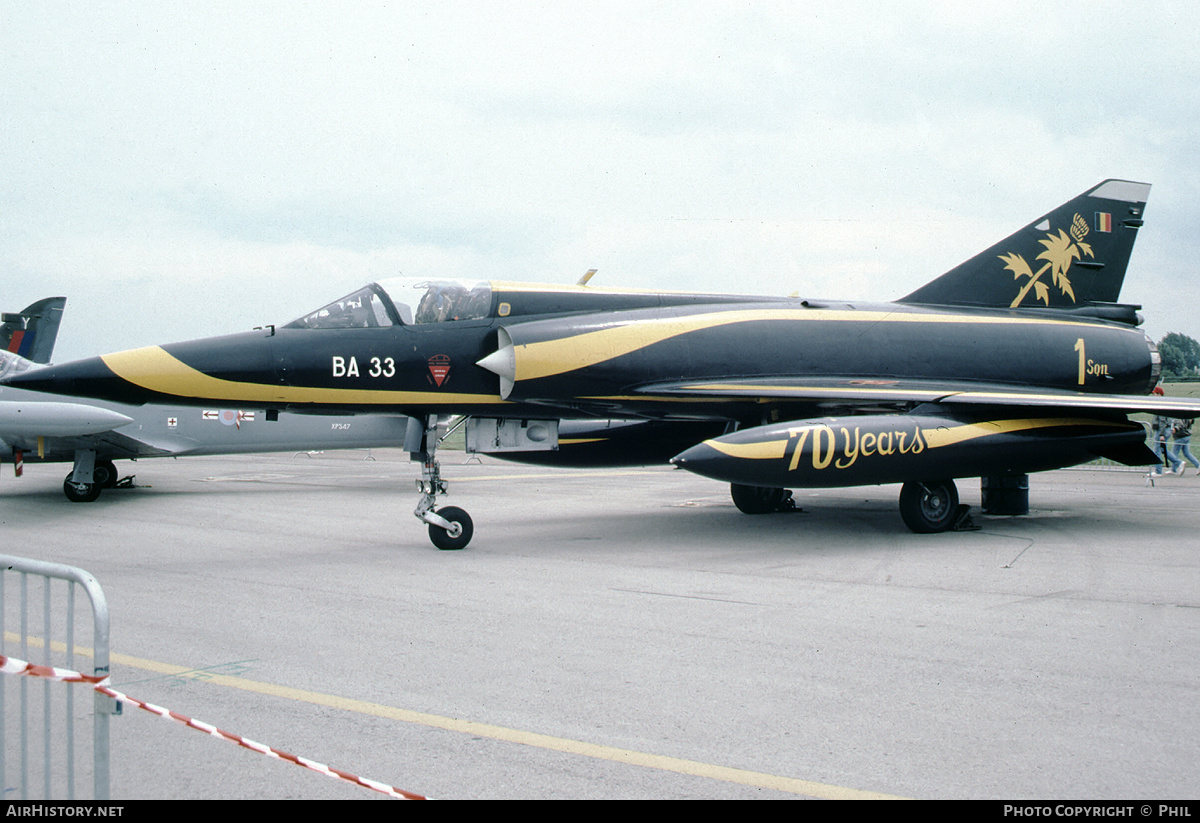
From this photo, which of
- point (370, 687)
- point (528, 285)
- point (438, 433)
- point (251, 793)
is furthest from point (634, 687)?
point (528, 285)

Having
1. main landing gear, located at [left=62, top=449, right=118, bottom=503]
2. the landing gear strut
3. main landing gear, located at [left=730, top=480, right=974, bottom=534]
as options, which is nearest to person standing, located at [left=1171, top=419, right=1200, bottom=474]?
main landing gear, located at [left=730, top=480, right=974, bottom=534]

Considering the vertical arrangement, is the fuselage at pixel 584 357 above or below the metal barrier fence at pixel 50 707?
above

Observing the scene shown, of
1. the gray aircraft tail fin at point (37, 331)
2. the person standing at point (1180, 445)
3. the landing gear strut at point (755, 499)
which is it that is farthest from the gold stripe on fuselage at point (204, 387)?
the gray aircraft tail fin at point (37, 331)

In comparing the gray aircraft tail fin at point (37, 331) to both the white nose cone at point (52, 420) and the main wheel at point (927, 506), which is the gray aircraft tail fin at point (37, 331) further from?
the main wheel at point (927, 506)

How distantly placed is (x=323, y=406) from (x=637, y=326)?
11.6ft

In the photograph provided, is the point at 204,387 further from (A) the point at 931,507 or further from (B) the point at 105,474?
(B) the point at 105,474

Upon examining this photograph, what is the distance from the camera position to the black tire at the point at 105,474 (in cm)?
1630

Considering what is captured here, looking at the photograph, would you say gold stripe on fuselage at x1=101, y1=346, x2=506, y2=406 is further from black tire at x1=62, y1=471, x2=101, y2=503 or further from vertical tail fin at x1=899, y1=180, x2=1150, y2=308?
black tire at x1=62, y1=471, x2=101, y2=503

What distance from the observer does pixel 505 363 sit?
9742 mm

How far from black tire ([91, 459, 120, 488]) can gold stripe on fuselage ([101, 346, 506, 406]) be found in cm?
848

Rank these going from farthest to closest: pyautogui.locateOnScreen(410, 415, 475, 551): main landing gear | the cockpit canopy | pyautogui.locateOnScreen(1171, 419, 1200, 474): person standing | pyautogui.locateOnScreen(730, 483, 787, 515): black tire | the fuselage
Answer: pyautogui.locateOnScreen(1171, 419, 1200, 474): person standing → pyautogui.locateOnScreen(730, 483, 787, 515): black tire → the cockpit canopy → pyautogui.locateOnScreen(410, 415, 475, 551): main landing gear → the fuselage

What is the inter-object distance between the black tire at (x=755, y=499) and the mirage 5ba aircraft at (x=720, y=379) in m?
0.03

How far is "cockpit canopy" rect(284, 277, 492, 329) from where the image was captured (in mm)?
9562

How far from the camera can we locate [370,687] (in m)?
4.74
